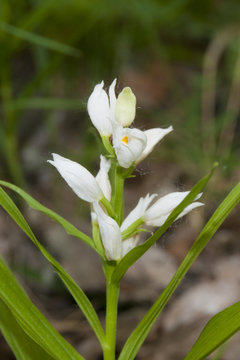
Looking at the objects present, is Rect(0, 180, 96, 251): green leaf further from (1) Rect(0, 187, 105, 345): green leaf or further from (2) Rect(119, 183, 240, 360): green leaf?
(2) Rect(119, 183, 240, 360): green leaf

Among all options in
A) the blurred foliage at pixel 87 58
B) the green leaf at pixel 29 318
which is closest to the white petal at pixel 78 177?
the green leaf at pixel 29 318

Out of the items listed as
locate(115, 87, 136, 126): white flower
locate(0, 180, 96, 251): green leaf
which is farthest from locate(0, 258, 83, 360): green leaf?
locate(115, 87, 136, 126): white flower

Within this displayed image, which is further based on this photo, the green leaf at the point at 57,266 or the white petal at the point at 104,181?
the white petal at the point at 104,181

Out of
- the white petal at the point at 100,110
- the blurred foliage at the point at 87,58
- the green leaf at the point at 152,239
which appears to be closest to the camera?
the green leaf at the point at 152,239

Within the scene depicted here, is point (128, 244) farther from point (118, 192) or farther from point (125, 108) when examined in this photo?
point (125, 108)

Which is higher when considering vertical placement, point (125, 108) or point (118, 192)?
point (125, 108)

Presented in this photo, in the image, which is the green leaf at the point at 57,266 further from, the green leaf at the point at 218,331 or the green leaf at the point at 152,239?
the green leaf at the point at 218,331

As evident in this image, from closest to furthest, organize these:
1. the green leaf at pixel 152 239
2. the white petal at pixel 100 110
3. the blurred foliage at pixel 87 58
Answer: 1. the green leaf at pixel 152 239
2. the white petal at pixel 100 110
3. the blurred foliage at pixel 87 58

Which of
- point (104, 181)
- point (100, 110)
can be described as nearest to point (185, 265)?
point (104, 181)
